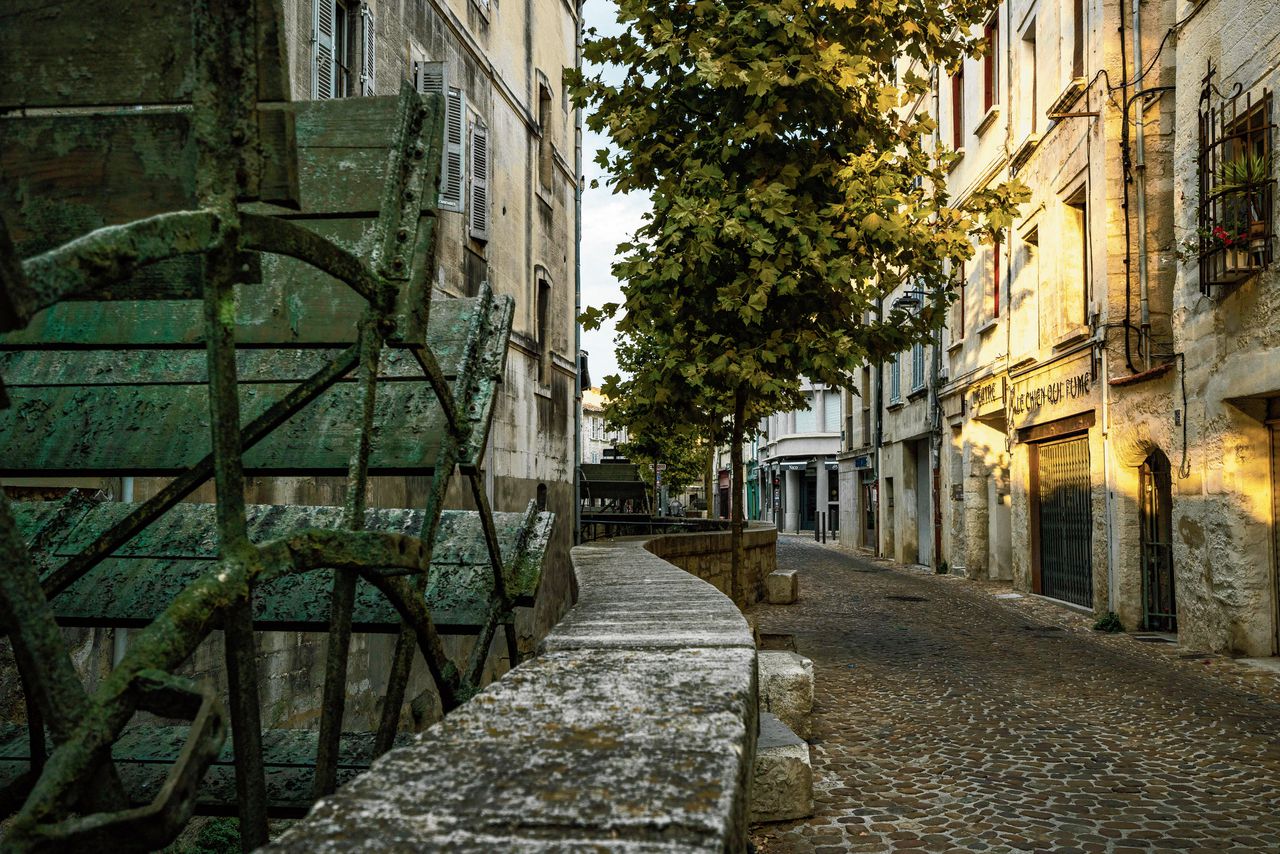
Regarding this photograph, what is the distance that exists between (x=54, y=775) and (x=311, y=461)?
107 inches

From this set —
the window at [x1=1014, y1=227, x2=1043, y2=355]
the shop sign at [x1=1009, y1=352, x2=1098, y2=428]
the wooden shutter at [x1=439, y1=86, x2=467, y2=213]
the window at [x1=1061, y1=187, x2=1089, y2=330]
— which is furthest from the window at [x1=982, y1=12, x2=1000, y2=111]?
the wooden shutter at [x1=439, y1=86, x2=467, y2=213]

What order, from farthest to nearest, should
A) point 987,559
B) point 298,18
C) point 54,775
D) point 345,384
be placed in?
1. point 987,559
2. point 298,18
3. point 345,384
4. point 54,775

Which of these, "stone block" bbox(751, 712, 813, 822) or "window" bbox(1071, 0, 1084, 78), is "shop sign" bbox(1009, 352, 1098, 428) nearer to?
"window" bbox(1071, 0, 1084, 78)

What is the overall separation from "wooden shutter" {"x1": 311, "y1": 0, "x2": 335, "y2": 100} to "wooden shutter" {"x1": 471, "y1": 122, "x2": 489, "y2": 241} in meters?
3.87

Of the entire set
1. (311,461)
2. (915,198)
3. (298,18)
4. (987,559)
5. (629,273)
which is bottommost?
(987,559)

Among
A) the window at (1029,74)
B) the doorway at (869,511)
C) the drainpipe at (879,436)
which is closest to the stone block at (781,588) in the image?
the window at (1029,74)

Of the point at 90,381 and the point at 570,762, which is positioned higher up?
the point at 90,381

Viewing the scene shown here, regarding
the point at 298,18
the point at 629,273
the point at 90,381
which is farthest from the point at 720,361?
the point at 298,18

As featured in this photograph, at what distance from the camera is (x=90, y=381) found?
4.35 m

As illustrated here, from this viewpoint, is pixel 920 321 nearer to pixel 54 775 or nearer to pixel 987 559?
pixel 54 775

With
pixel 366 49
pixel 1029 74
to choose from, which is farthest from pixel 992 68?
pixel 366 49

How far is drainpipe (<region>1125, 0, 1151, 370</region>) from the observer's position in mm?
10617

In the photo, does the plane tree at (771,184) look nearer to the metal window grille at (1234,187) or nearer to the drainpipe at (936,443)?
the metal window grille at (1234,187)

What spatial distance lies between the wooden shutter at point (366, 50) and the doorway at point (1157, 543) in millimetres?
8940
